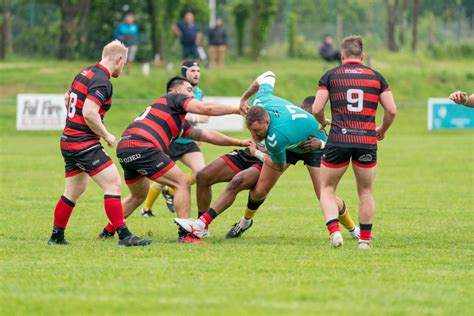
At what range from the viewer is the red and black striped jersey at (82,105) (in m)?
10.8

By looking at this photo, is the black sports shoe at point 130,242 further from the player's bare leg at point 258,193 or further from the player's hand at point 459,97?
the player's hand at point 459,97

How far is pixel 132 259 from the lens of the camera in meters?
9.87

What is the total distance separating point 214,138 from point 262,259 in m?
2.35

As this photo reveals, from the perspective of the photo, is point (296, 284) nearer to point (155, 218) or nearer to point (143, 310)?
point (143, 310)

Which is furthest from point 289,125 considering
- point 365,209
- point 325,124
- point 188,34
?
Result: point 188,34

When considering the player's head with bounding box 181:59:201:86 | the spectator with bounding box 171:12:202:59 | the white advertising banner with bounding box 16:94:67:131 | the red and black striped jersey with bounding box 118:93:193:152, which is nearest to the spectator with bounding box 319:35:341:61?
the spectator with bounding box 171:12:202:59

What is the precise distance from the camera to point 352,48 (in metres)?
10.8

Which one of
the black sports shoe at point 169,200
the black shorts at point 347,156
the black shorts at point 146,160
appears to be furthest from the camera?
the black sports shoe at point 169,200

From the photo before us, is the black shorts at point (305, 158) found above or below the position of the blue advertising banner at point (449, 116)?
above

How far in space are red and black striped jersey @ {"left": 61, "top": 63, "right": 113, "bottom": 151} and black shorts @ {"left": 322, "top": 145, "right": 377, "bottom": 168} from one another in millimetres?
2278

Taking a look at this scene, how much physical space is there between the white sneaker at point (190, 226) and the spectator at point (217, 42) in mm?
28382

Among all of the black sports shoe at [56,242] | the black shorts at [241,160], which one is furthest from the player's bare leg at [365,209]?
the black sports shoe at [56,242]

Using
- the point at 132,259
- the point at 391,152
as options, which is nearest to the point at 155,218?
the point at 132,259

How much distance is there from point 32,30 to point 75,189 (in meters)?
41.4
